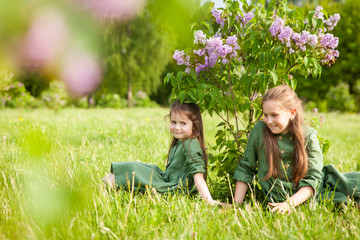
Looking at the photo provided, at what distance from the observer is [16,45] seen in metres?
0.36

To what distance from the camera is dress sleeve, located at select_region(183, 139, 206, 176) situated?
7.74ft

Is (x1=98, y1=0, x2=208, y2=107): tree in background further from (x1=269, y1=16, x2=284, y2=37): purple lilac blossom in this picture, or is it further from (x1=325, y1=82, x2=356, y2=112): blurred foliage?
(x1=325, y1=82, x2=356, y2=112): blurred foliage

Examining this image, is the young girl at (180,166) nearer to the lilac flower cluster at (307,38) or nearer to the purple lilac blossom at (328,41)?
the lilac flower cluster at (307,38)

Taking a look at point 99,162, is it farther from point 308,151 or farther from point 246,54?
point 308,151

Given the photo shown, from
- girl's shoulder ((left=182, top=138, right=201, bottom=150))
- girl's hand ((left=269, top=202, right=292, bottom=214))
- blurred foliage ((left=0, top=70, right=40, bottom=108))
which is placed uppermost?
blurred foliage ((left=0, top=70, right=40, bottom=108))

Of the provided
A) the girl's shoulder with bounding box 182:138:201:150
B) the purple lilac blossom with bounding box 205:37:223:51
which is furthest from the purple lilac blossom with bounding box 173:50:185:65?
the girl's shoulder with bounding box 182:138:201:150

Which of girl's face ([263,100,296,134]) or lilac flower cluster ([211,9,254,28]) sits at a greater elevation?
lilac flower cluster ([211,9,254,28])

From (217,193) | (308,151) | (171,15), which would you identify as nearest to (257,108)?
(308,151)

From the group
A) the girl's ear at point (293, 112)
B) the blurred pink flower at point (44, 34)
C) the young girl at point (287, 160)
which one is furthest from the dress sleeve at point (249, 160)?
the blurred pink flower at point (44, 34)

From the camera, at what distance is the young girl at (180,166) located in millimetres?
2365

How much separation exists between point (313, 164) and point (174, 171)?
41.4 inches

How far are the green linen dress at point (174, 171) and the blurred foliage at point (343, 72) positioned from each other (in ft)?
44.3

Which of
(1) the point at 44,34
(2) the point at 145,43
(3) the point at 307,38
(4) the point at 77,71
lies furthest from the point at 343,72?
(1) the point at 44,34

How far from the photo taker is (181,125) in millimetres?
2504
